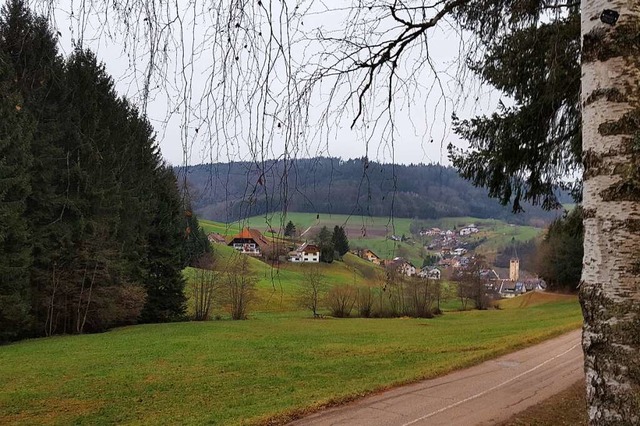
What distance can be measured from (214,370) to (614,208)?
54.4 ft

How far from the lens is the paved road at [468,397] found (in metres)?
9.36

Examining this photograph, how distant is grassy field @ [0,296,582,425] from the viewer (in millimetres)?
11273

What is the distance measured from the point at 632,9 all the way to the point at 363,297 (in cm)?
4029

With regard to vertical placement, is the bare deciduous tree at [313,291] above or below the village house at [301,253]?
below

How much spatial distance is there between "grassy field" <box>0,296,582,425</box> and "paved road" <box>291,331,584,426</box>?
22.6 inches

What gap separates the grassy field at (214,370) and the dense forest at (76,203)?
10.00 ft

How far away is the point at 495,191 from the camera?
7.37m

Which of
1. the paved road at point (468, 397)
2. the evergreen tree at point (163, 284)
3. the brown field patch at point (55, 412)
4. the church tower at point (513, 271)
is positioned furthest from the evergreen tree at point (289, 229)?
the church tower at point (513, 271)

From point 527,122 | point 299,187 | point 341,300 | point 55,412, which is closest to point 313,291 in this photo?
point 341,300

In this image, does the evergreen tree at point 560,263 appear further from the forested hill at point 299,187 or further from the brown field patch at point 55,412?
the forested hill at point 299,187

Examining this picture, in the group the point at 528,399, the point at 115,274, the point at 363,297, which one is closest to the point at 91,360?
the point at 115,274

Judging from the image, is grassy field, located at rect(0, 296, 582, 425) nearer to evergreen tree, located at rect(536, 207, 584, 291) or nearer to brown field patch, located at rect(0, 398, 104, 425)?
brown field patch, located at rect(0, 398, 104, 425)

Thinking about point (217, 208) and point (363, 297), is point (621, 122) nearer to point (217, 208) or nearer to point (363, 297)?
point (217, 208)

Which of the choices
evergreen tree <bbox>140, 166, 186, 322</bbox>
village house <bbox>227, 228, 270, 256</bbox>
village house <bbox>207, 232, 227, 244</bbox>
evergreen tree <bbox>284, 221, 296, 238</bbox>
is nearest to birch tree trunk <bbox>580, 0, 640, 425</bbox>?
evergreen tree <bbox>284, 221, 296, 238</bbox>
